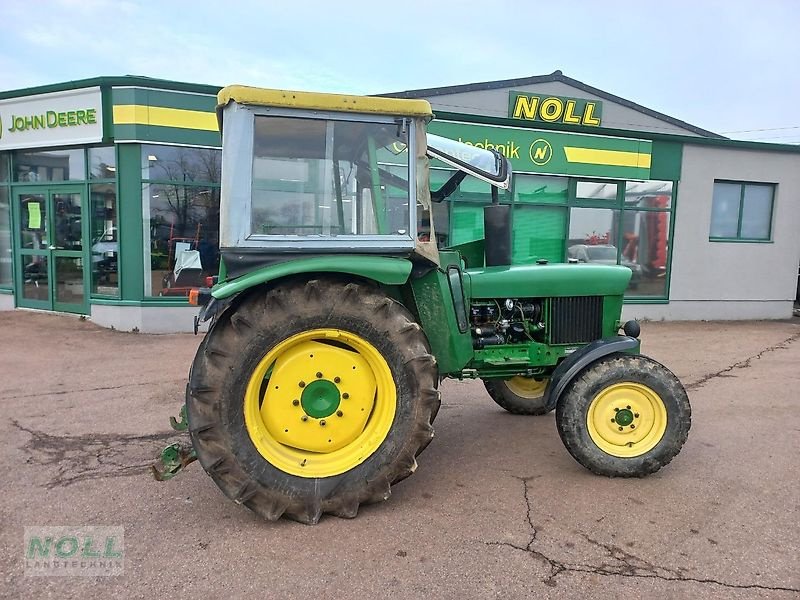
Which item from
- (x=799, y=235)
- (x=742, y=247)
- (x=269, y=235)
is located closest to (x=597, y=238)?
(x=742, y=247)

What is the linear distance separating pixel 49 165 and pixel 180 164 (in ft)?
8.50

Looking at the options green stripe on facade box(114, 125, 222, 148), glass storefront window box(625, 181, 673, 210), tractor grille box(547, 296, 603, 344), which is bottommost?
tractor grille box(547, 296, 603, 344)

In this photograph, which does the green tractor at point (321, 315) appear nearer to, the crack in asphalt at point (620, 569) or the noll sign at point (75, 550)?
the noll sign at point (75, 550)

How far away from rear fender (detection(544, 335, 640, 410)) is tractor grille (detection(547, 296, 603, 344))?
9.4 inches

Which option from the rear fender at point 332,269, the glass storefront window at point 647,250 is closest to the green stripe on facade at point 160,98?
the rear fender at point 332,269

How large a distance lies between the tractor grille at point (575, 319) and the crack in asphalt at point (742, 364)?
287 centimetres

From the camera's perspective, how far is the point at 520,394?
539 cm

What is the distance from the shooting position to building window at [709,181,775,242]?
39.7 ft

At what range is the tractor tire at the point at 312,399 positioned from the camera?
10.6 ft

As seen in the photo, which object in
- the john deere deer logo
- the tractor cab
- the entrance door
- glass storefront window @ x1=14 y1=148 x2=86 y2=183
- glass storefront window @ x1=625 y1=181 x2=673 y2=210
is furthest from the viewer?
glass storefront window @ x1=625 y1=181 x2=673 y2=210

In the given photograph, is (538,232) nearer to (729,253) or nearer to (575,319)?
(729,253)

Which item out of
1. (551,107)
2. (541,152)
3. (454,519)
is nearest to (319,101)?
(454,519)

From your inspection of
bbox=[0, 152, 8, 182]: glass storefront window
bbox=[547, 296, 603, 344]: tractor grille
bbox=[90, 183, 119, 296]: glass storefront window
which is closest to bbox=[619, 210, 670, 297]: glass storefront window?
bbox=[547, 296, 603, 344]: tractor grille

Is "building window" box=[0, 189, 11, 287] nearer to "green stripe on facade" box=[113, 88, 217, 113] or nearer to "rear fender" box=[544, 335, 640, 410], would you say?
"green stripe on facade" box=[113, 88, 217, 113]
